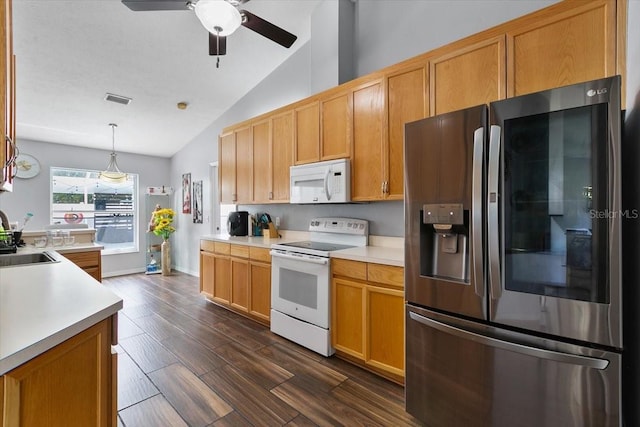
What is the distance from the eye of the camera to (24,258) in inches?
85.2

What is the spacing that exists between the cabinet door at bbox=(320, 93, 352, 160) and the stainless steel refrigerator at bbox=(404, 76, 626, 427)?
1.06m

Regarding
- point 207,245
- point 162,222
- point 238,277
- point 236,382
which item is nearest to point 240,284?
point 238,277

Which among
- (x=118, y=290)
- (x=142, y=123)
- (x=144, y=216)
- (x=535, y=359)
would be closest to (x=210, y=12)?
(x=535, y=359)

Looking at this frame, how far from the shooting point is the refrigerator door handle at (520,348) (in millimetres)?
1126

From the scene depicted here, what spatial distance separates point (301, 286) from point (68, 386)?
1803mm

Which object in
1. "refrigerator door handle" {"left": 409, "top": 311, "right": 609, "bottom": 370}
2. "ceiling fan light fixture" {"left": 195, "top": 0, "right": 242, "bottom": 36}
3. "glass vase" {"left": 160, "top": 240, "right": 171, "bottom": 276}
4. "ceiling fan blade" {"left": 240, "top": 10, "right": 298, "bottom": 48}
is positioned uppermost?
"ceiling fan blade" {"left": 240, "top": 10, "right": 298, "bottom": 48}

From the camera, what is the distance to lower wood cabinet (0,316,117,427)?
75cm

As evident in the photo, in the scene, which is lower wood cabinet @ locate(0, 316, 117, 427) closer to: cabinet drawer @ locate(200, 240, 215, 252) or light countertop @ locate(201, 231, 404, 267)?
light countertop @ locate(201, 231, 404, 267)

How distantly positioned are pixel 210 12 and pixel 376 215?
2.08 m

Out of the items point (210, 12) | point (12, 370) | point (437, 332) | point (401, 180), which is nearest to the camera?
point (12, 370)

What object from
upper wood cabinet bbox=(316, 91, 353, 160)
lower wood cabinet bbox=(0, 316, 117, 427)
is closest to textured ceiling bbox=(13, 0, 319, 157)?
upper wood cabinet bbox=(316, 91, 353, 160)

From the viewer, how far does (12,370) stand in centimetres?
72

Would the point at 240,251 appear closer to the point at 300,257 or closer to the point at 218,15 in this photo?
the point at 300,257

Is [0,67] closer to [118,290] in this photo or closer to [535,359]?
[535,359]
